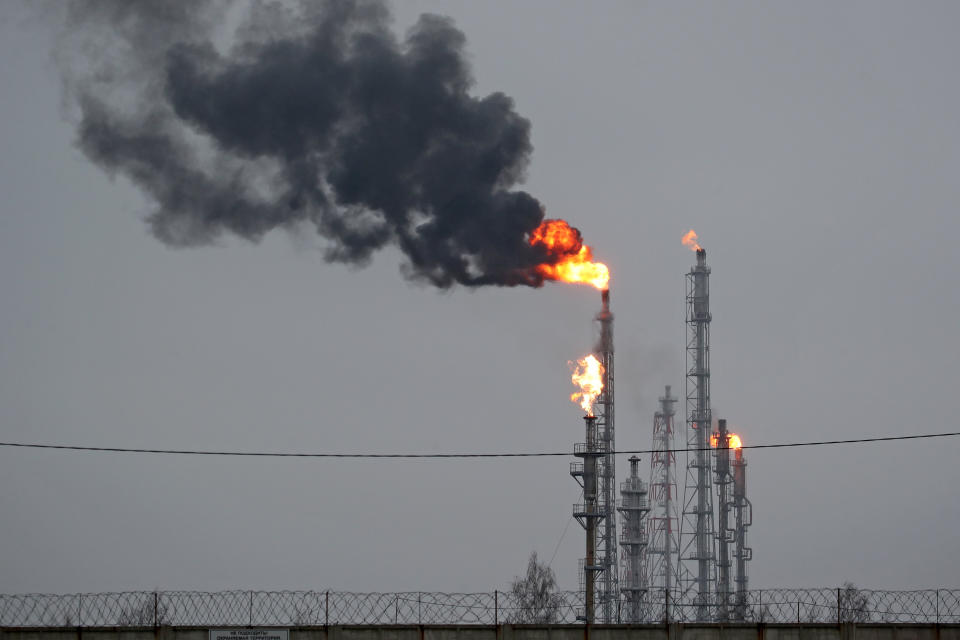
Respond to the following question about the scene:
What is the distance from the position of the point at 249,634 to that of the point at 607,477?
45.9m

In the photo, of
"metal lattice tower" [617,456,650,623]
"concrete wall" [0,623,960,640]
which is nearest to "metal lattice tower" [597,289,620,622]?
"metal lattice tower" [617,456,650,623]

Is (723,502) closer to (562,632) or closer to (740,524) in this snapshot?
(740,524)

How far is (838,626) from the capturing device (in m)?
44.4

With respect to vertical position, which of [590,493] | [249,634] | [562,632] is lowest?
[249,634]

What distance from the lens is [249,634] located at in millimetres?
44312

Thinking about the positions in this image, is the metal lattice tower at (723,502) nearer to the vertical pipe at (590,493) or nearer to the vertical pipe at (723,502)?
the vertical pipe at (723,502)

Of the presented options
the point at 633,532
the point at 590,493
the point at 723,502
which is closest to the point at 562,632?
the point at 590,493

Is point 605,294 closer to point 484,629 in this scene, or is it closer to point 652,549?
point 484,629

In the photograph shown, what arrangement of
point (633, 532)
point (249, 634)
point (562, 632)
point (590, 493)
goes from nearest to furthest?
point (562, 632), point (249, 634), point (590, 493), point (633, 532)

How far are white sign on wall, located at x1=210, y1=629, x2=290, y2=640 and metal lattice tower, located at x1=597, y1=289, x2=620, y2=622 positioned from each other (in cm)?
3486

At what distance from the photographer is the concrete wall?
44000mm

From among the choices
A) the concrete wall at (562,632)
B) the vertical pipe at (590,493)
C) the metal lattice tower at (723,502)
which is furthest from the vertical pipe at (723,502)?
the concrete wall at (562,632)

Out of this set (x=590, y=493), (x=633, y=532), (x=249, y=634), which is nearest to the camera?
(x=249, y=634)

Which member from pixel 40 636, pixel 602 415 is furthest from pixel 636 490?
pixel 40 636
